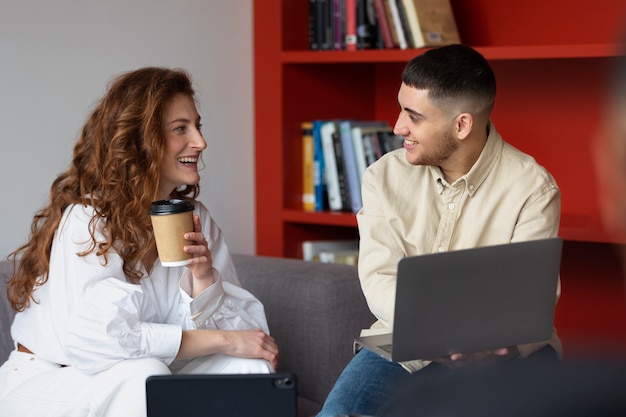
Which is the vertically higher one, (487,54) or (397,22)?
(397,22)

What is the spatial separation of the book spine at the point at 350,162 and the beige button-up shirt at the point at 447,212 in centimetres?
98

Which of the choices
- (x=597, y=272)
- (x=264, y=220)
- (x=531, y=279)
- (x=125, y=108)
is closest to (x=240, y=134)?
(x=264, y=220)

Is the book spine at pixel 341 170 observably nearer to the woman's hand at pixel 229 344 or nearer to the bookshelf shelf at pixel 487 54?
the bookshelf shelf at pixel 487 54

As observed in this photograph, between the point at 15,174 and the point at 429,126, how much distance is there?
117 cm

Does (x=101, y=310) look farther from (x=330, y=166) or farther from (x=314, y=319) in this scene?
(x=330, y=166)

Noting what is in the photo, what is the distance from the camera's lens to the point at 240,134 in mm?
3324

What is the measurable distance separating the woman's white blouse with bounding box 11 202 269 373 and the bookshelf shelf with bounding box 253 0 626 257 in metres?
1.08

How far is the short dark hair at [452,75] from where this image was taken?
2229 mm

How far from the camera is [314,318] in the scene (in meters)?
2.57

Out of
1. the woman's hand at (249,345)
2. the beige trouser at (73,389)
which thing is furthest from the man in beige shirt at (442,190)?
the beige trouser at (73,389)

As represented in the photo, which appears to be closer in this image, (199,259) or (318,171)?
(199,259)

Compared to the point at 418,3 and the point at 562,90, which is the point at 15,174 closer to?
the point at 418,3

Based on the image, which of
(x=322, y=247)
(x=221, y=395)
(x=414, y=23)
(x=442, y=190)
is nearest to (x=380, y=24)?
(x=414, y=23)

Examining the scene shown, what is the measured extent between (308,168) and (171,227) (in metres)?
1.51
